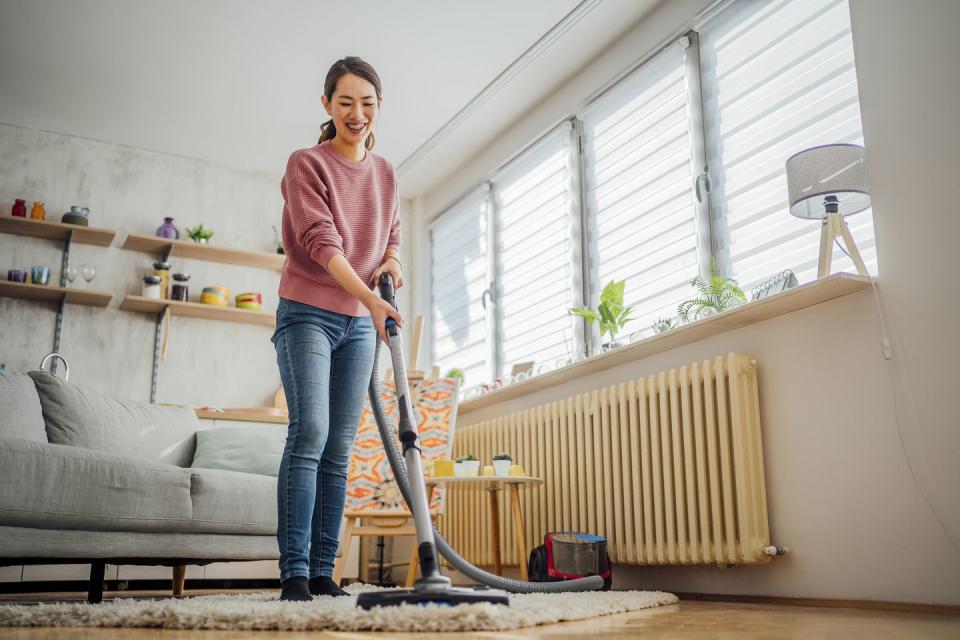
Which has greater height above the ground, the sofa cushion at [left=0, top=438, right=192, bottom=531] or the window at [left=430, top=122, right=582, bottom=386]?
the window at [left=430, top=122, right=582, bottom=386]

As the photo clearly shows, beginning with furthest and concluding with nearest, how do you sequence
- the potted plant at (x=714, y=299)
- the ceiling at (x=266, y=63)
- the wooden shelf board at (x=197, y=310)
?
the wooden shelf board at (x=197, y=310)
the ceiling at (x=266, y=63)
the potted plant at (x=714, y=299)

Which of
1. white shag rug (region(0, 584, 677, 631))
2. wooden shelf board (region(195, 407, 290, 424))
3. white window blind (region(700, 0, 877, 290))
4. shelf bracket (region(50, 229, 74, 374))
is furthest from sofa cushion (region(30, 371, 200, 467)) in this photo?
white window blind (region(700, 0, 877, 290))

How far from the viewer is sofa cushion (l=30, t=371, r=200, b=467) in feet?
9.92

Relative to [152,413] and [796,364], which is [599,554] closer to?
[796,364]

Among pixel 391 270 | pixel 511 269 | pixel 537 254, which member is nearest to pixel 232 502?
pixel 391 270

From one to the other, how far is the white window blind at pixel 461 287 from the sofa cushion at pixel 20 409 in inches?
103

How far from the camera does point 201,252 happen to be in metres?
5.29

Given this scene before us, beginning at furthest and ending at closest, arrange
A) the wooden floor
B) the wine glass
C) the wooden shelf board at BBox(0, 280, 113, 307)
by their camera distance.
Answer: the wine glass
the wooden shelf board at BBox(0, 280, 113, 307)
the wooden floor

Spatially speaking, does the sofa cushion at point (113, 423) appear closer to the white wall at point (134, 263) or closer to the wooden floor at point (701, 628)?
the white wall at point (134, 263)

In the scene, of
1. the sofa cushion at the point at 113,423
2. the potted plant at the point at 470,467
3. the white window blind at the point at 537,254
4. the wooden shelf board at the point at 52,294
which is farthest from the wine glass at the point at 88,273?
the potted plant at the point at 470,467

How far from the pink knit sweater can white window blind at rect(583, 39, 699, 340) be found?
5.50ft

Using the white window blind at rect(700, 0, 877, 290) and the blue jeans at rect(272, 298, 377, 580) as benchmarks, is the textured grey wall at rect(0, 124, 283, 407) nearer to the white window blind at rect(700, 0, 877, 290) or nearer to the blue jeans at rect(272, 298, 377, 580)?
the white window blind at rect(700, 0, 877, 290)

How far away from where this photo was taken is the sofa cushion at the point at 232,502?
2.77 meters

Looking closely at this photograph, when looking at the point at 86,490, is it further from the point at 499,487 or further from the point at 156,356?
the point at 156,356
